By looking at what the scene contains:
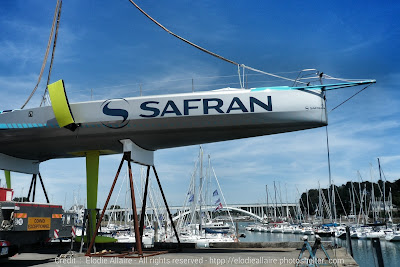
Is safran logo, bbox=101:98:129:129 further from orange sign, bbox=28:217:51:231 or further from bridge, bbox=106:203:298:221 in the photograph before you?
bridge, bbox=106:203:298:221

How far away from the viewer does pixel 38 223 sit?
12.6 metres

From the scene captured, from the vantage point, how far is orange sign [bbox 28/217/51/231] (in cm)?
1218

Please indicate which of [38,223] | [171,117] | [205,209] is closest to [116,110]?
[171,117]

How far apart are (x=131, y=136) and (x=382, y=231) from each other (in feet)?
172

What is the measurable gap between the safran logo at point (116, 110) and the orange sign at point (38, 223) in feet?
15.7

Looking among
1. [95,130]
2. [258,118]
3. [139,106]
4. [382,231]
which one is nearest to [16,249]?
[95,130]

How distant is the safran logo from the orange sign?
480cm

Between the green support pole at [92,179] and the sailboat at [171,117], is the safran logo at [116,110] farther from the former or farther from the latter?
the green support pole at [92,179]

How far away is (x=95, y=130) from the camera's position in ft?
52.1

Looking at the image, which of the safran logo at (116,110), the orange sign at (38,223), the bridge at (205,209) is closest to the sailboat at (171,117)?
the safran logo at (116,110)

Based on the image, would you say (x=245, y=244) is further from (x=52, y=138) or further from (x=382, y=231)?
(x=382, y=231)

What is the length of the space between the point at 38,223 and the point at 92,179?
Result: 538 centimetres

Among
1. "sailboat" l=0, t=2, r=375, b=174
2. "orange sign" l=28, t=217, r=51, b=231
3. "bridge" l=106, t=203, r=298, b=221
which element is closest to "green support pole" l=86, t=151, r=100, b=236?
"sailboat" l=0, t=2, r=375, b=174

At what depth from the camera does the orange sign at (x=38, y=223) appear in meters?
12.2
